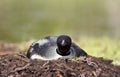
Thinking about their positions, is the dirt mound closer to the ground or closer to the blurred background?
the ground

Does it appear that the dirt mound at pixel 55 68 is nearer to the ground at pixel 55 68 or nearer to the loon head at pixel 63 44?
the ground at pixel 55 68

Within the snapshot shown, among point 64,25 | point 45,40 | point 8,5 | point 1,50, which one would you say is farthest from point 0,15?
point 45,40

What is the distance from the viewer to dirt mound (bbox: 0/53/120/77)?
9.26 m

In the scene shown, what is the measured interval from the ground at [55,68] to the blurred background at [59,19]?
22.6 ft

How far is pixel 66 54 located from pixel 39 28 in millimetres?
12547

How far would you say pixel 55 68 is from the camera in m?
9.27

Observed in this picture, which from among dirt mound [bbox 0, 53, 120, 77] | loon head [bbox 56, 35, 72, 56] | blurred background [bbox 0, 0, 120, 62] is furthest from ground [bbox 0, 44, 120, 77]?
blurred background [bbox 0, 0, 120, 62]

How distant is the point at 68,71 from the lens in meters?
9.30

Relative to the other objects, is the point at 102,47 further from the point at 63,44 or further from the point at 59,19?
the point at 59,19

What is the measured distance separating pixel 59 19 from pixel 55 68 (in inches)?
613

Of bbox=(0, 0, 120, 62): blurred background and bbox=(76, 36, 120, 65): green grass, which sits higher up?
bbox=(76, 36, 120, 65): green grass

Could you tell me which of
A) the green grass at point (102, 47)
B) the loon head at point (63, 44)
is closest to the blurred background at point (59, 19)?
the green grass at point (102, 47)

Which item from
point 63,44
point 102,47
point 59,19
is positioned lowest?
point 59,19

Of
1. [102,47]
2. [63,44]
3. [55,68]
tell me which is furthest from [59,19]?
[55,68]
